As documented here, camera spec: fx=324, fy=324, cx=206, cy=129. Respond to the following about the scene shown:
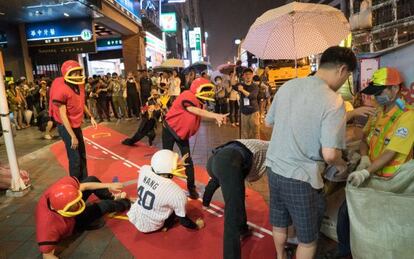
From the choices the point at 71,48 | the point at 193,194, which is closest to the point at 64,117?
the point at 193,194

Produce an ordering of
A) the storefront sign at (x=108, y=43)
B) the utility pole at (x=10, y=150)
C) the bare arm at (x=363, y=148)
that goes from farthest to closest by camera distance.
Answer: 1. the storefront sign at (x=108, y=43)
2. the utility pole at (x=10, y=150)
3. the bare arm at (x=363, y=148)

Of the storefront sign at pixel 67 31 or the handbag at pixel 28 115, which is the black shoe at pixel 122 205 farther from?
the storefront sign at pixel 67 31

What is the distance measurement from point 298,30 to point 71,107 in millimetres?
3282

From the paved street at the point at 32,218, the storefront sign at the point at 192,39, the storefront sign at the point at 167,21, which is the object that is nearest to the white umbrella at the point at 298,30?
the paved street at the point at 32,218

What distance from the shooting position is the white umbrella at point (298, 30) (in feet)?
14.5

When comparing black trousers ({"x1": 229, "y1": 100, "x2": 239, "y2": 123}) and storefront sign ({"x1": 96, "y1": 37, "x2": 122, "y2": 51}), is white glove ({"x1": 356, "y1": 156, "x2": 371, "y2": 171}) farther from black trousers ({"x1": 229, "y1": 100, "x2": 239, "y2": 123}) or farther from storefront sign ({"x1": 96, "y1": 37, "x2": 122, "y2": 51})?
storefront sign ({"x1": 96, "y1": 37, "x2": 122, "y2": 51})

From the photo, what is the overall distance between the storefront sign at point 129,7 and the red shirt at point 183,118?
10.4 m

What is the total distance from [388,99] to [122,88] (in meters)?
12.4

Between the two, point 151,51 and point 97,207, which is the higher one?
point 151,51

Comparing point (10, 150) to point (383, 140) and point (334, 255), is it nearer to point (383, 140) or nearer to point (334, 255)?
point (334, 255)

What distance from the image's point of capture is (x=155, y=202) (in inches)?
131

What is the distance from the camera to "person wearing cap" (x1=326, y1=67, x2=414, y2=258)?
2.42m

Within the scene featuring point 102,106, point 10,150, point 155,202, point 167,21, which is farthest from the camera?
point 167,21

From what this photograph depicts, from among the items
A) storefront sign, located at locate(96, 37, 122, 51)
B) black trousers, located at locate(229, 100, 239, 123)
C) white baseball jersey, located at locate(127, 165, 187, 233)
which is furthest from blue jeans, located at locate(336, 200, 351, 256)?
storefront sign, located at locate(96, 37, 122, 51)
